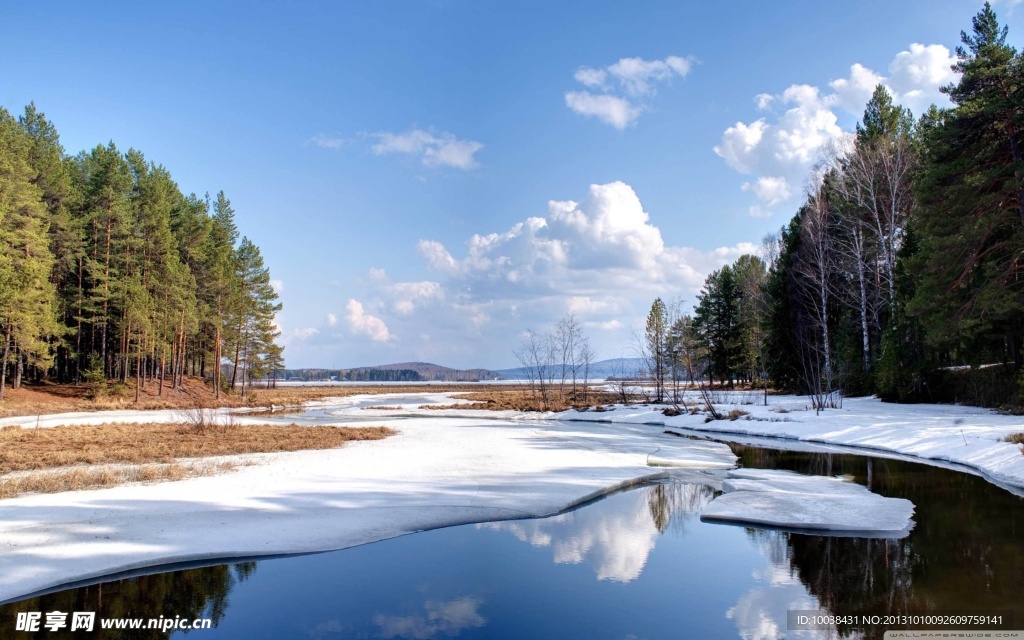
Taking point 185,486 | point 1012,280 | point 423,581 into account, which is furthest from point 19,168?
point 1012,280

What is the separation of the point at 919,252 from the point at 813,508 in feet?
62.6

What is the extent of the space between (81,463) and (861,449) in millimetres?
24702

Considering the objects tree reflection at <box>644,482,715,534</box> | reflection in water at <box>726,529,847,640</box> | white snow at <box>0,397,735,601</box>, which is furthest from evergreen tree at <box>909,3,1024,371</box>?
reflection in water at <box>726,529,847,640</box>

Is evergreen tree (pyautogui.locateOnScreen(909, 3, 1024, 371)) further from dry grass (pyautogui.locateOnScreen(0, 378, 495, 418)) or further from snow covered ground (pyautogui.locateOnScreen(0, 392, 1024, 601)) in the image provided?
dry grass (pyautogui.locateOnScreen(0, 378, 495, 418))

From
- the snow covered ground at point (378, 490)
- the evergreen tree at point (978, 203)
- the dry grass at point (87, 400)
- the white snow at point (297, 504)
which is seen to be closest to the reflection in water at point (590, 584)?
the white snow at point (297, 504)

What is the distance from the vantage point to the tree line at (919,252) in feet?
63.6

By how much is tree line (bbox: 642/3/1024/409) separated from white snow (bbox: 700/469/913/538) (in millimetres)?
11463

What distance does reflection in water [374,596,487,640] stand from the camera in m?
6.00

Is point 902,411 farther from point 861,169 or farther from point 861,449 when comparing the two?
point 861,169

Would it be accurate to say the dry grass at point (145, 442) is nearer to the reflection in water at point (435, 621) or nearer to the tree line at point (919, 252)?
the reflection in water at point (435, 621)

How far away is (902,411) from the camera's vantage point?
2478cm

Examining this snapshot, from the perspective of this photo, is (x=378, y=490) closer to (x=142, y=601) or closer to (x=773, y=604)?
(x=142, y=601)

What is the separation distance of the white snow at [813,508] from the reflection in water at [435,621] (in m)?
6.12

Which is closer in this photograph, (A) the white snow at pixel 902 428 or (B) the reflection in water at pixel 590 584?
(B) the reflection in water at pixel 590 584
